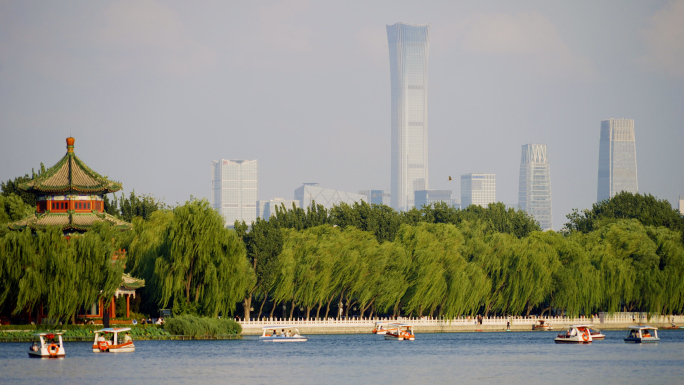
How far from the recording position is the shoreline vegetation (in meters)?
66.8

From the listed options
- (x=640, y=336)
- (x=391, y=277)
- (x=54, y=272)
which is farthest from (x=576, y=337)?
(x=54, y=272)

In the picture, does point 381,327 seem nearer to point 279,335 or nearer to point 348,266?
point 348,266

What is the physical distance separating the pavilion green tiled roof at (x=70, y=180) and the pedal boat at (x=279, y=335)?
1404 cm

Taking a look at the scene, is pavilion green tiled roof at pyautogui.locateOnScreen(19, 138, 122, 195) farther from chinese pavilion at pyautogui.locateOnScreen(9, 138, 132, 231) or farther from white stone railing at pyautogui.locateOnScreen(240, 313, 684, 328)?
white stone railing at pyautogui.locateOnScreen(240, 313, 684, 328)

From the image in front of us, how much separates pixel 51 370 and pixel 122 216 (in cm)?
3879

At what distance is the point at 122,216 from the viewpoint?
8731 centimetres

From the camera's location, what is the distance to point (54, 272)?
6050 cm

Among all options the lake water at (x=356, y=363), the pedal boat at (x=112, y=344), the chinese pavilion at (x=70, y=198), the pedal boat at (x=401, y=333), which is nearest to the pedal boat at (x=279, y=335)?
the lake water at (x=356, y=363)

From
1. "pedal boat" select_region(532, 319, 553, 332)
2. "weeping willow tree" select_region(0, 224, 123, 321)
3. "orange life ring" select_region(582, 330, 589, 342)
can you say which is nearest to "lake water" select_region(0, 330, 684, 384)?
"orange life ring" select_region(582, 330, 589, 342)

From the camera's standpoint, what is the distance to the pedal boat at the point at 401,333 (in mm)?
73750

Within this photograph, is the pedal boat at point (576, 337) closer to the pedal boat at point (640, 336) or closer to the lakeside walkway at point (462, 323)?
the pedal boat at point (640, 336)

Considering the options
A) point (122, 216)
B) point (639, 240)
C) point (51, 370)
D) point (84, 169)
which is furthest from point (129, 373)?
point (639, 240)

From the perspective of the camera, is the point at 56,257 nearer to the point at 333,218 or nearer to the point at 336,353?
the point at 336,353

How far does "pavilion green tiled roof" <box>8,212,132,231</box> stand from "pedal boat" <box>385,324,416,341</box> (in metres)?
21.1
